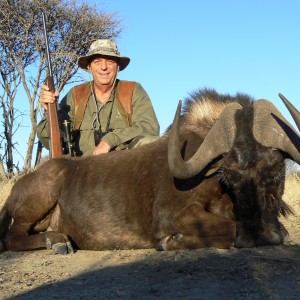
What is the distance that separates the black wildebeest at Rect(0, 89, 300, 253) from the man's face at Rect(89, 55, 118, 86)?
1.78 meters

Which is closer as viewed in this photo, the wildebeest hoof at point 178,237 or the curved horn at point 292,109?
the curved horn at point 292,109

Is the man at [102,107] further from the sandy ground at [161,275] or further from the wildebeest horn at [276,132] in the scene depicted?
the sandy ground at [161,275]

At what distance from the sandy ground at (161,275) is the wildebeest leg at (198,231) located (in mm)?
185

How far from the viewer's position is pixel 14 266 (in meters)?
5.54

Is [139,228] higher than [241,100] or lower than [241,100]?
lower

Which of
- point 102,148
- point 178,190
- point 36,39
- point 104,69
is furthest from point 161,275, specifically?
point 36,39

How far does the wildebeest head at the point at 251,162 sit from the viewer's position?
5.66 meters

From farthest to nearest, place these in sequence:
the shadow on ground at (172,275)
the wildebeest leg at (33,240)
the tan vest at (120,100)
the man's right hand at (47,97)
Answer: the tan vest at (120,100) < the man's right hand at (47,97) < the wildebeest leg at (33,240) < the shadow on ground at (172,275)

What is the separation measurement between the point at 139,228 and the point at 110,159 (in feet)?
3.42

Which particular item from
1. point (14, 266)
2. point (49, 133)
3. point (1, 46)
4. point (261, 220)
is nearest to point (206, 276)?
point (261, 220)

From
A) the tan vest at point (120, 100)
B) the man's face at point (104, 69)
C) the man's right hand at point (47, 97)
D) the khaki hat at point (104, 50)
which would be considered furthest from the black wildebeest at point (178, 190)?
the khaki hat at point (104, 50)

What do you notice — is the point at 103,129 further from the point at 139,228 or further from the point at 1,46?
the point at 1,46

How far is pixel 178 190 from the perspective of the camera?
20.3ft

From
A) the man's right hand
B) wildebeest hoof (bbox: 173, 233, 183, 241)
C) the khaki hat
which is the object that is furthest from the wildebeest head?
the khaki hat
